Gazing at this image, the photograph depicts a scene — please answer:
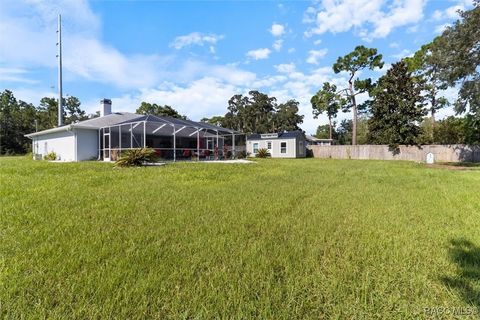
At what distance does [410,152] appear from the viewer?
24.0m

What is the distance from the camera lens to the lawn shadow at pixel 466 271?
213 cm

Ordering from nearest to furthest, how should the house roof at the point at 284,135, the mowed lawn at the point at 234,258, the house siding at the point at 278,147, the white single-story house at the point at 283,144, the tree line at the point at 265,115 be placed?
the mowed lawn at the point at 234,258 → the house siding at the point at 278,147 → the white single-story house at the point at 283,144 → the house roof at the point at 284,135 → the tree line at the point at 265,115

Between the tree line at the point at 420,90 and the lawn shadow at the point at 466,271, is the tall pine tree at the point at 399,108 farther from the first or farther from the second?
the lawn shadow at the point at 466,271

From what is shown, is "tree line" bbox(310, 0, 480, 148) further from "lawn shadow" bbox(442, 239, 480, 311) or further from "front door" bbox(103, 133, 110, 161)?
"front door" bbox(103, 133, 110, 161)

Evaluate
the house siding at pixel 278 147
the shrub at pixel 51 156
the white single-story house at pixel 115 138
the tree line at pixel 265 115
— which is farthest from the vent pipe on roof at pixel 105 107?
the tree line at pixel 265 115

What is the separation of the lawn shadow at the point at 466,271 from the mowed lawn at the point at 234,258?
11 mm

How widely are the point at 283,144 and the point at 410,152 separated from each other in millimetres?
12263

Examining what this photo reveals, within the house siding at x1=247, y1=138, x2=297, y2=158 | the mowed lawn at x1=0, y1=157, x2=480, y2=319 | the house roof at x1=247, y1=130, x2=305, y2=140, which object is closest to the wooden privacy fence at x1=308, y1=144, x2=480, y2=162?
the house roof at x1=247, y1=130, x2=305, y2=140

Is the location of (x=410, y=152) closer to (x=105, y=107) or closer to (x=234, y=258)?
(x=234, y=258)

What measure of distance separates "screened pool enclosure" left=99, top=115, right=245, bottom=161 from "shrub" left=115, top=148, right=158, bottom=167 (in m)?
2.71

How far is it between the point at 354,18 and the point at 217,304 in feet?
44.5

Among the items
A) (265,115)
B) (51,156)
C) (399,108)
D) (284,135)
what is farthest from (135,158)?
(265,115)

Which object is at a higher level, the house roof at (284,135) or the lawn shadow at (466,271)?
the house roof at (284,135)

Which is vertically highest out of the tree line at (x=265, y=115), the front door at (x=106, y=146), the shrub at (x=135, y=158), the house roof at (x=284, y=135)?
the tree line at (x=265, y=115)
